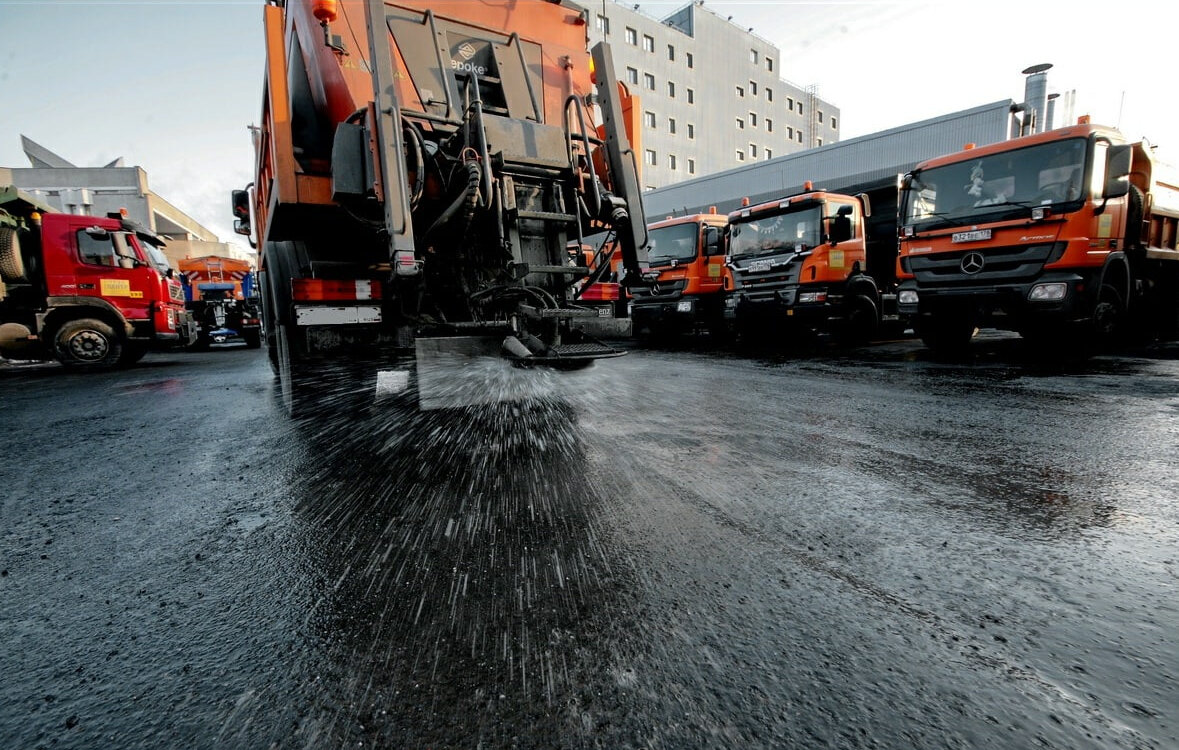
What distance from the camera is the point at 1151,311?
7.98m

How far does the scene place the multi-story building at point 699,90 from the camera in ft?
124

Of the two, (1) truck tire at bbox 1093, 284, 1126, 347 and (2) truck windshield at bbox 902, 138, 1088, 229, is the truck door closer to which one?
(2) truck windshield at bbox 902, 138, 1088, 229

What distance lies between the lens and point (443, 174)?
4.27m

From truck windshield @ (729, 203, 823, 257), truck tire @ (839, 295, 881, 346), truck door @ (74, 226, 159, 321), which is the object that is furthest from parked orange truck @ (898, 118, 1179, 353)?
truck door @ (74, 226, 159, 321)

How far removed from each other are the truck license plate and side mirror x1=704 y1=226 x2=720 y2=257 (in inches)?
169

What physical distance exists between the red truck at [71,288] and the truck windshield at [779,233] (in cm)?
997

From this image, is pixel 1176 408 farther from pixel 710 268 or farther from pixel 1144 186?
pixel 710 268

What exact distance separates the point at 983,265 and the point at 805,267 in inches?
106

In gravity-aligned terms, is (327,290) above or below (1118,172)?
below

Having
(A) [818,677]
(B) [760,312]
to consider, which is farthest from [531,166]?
(B) [760,312]

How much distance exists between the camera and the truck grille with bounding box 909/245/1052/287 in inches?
252

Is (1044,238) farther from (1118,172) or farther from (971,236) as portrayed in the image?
(1118,172)

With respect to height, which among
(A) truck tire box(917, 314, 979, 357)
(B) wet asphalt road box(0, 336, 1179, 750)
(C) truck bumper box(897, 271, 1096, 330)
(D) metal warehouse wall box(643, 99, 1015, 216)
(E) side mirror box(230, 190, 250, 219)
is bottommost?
(B) wet asphalt road box(0, 336, 1179, 750)

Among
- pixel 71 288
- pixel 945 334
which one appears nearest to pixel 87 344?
pixel 71 288
